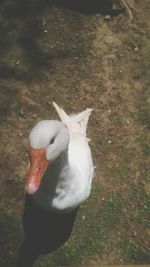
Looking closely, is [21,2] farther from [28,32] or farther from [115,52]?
[115,52]

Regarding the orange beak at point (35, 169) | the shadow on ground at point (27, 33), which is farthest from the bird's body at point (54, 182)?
the shadow on ground at point (27, 33)

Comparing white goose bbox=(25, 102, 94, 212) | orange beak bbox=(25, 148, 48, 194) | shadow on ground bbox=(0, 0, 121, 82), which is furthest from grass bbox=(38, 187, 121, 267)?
shadow on ground bbox=(0, 0, 121, 82)

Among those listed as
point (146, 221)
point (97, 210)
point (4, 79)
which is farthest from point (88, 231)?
point (4, 79)

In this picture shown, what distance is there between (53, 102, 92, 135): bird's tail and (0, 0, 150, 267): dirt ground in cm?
23

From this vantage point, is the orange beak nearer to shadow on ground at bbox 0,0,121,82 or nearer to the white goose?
the white goose

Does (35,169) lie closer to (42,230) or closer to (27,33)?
(42,230)

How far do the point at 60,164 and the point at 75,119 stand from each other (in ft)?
3.48

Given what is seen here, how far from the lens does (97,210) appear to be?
4.61m

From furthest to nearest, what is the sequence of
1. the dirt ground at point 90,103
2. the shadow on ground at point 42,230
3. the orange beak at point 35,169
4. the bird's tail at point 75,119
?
the bird's tail at point 75,119, the dirt ground at point 90,103, the shadow on ground at point 42,230, the orange beak at point 35,169

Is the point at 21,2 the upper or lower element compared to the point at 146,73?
upper

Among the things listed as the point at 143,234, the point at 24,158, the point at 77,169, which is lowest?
the point at 143,234

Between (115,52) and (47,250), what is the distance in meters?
2.22

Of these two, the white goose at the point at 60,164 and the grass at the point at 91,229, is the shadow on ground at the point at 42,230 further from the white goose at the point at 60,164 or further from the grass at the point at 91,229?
the white goose at the point at 60,164

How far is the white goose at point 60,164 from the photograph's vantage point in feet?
11.2
